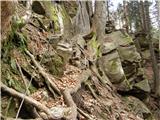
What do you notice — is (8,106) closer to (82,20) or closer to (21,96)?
(21,96)

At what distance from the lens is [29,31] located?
8.35m

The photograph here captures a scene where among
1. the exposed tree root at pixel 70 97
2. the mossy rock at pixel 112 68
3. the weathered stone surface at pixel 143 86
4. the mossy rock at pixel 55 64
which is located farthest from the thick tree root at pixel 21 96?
the weathered stone surface at pixel 143 86

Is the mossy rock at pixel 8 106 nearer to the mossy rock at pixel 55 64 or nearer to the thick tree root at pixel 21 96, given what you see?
the thick tree root at pixel 21 96

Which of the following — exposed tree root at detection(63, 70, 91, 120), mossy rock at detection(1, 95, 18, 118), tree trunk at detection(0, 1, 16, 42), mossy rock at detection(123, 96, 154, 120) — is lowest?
mossy rock at detection(123, 96, 154, 120)

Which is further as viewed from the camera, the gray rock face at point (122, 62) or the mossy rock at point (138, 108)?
the gray rock face at point (122, 62)

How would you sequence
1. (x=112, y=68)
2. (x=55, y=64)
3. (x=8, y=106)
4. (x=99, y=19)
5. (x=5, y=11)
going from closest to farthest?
(x=5, y=11) < (x=8, y=106) < (x=55, y=64) < (x=99, y=19) < (x=112, y=68)

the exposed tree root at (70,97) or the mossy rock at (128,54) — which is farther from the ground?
the exposed tree root at (70,97)

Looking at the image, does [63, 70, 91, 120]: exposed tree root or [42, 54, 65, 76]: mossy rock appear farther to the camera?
[42, 54, 65, 76]: mossy rock

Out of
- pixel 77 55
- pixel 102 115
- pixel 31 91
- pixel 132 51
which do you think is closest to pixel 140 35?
pixel 132 51

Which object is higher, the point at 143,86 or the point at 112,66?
the point at 112,66

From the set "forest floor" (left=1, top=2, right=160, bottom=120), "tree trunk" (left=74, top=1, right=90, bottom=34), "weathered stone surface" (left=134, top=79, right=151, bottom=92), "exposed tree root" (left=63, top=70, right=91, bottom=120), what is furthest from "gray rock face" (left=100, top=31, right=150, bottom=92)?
"exposed tree root" (left=63, top=70, right=91, bottom=120)

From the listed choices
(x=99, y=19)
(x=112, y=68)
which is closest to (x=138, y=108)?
(x=112, y=68)

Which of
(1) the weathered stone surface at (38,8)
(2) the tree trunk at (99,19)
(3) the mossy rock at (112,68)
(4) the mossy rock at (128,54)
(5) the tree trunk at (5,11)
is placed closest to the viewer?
(5) the tree trunk at (5,11)

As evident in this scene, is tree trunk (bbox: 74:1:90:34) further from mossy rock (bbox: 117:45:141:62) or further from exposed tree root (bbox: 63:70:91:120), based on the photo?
exposed tree root (bbox: 63:70:91:120)
